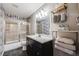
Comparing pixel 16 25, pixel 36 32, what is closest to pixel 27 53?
pixel 36 32

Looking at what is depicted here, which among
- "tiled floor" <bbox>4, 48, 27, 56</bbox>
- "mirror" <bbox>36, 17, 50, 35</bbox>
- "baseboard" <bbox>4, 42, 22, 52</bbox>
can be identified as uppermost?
"mirror" <bbox>36, 17, 50, 35</bbox>

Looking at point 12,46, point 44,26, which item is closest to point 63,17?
point 44,26

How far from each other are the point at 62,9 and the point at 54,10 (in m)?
0.11

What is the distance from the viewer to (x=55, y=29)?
3.55 ft

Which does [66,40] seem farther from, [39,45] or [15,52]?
[15,52]

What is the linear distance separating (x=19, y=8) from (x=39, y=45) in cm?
60

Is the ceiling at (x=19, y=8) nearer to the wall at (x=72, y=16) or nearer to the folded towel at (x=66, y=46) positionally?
the wall at (x=72, y=16)

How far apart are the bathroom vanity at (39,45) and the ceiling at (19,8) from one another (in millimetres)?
354

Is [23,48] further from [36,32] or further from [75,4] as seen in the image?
[75,4]

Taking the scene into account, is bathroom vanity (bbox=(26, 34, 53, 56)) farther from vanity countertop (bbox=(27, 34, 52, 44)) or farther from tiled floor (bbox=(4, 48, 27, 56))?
tiled floor (bbox=(4, 48, 27, 56))

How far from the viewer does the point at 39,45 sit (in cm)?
105

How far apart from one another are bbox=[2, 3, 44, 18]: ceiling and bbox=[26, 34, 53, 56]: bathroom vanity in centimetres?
35

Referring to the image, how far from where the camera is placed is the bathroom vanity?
1033 mm

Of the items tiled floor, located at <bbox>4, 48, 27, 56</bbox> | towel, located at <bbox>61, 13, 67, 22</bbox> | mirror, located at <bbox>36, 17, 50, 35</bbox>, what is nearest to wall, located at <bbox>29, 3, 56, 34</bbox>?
mirror, located at <bbox>36, 17, 50, 35</bbox>
